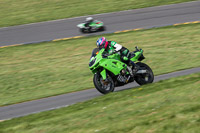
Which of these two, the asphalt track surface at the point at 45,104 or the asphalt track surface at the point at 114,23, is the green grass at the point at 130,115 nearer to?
the asphalt track surface at the point at 45,104

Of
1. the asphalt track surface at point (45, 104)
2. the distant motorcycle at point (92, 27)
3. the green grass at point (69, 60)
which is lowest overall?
the asphalt track surface at point (45, 104)

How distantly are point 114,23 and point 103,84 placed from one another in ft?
46.8

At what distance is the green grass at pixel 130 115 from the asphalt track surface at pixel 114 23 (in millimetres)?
13508

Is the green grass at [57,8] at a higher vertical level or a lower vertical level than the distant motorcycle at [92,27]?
higher


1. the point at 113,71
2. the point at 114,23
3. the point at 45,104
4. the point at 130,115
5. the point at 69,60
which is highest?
the point at 114,23

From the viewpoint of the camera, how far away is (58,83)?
48.4 feet

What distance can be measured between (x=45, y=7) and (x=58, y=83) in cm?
1772

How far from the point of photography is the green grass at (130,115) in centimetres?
709

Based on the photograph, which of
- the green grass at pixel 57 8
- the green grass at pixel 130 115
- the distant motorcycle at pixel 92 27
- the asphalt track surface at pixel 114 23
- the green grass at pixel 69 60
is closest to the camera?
the green grass at pixel 130 115

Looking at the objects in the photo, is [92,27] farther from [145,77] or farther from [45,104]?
[45,104]

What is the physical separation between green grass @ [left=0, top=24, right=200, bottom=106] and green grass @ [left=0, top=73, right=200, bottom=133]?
3585mm

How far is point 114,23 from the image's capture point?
24891 millimetres

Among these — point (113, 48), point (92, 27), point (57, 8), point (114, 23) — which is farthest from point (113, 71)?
point (57, 8)

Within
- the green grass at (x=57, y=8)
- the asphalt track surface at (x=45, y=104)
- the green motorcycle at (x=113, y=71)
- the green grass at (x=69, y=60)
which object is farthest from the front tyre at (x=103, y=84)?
the green grass at (x=57, y=8)
